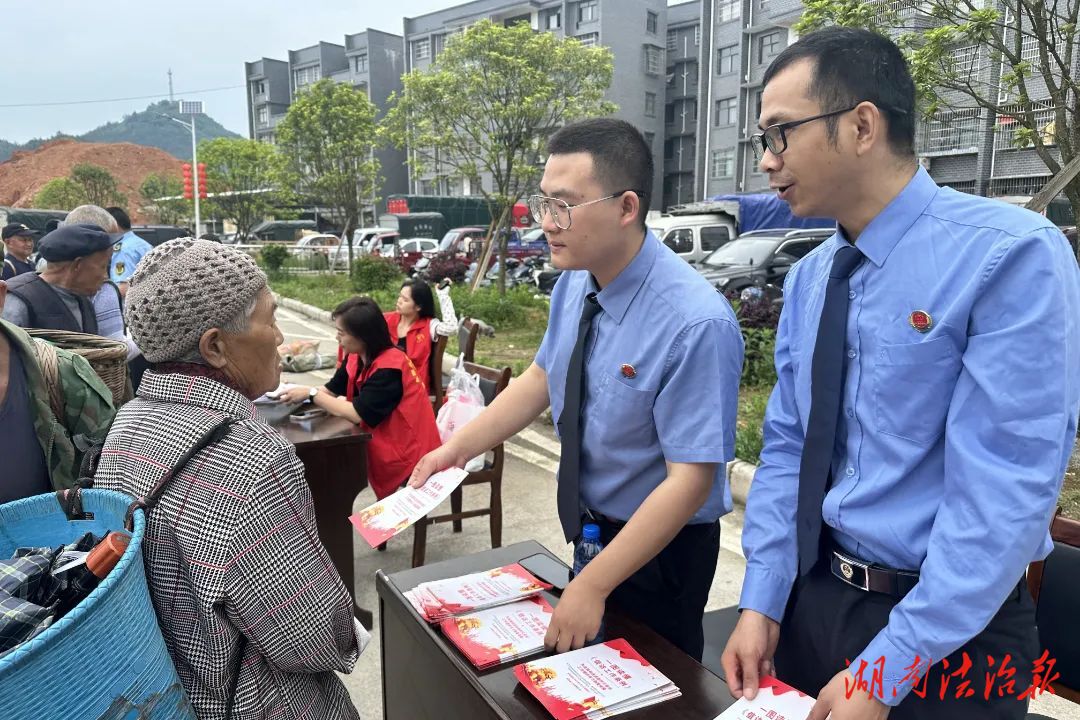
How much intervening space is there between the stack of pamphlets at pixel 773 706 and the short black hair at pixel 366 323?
97.2 inches

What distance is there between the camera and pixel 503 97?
1150 centimetres

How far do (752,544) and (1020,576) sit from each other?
436mm

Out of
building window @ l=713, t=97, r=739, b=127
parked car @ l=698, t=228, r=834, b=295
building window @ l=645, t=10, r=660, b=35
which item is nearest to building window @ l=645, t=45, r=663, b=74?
building window @ l=645, t=10, r=660, b=35

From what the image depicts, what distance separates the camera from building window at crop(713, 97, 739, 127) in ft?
90.4

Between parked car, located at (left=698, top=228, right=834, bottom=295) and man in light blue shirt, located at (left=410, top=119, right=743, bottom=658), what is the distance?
8.03m

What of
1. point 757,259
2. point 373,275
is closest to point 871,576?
point 757,259

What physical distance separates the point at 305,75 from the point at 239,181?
853 inches

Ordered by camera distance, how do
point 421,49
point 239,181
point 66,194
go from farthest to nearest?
point 421,49, point 66,194, point 239,181

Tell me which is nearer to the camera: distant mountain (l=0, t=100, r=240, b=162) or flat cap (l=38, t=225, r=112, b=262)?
flat cap (l=38, t=225, r=112, b=262)

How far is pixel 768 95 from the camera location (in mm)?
1253

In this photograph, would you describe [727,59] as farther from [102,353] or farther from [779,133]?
[779,133]

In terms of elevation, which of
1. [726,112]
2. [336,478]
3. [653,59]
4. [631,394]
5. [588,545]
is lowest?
[336,478]

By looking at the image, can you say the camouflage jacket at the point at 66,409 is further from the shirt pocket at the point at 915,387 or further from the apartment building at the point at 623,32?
the apartment building at the point at 623,32

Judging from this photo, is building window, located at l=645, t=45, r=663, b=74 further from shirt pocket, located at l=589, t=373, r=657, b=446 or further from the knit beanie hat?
the knit beanie hat
